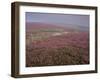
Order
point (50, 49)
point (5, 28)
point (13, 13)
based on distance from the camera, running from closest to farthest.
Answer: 1. point (5, 28)
2. point (13, 13)
3. point (50, 49)

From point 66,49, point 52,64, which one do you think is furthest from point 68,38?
point 52,64

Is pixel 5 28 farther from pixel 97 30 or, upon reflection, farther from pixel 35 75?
pixel 97 30

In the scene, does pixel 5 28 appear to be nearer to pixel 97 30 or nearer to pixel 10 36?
pixel 10 36

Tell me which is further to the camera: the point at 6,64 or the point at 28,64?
the point at 28,64

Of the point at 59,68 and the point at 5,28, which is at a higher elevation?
the point at 5,28

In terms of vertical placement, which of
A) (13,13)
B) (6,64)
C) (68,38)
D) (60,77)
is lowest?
(60,77)

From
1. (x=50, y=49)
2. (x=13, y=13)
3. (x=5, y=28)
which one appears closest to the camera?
(x=5, y=28)
